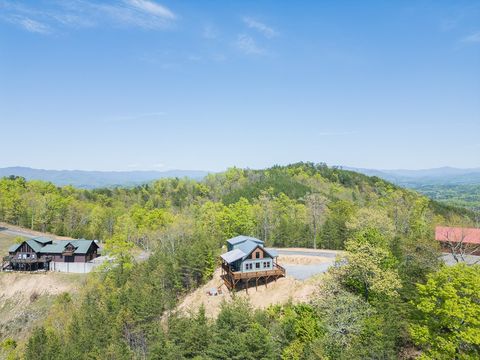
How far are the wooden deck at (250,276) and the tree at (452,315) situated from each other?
27821 mm

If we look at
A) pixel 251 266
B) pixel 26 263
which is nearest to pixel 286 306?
pixel 251 266

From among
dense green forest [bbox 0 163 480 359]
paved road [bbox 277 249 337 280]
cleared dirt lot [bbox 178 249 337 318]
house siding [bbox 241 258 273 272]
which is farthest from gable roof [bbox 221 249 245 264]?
paved road [bbox 277 249 337 280]

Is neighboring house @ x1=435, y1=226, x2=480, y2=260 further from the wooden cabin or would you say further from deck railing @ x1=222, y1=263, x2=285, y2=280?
deck railing @ x1=222, y1=263, x2=285, y2=280

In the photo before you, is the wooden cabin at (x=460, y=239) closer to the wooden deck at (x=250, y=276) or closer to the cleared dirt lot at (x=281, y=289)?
the cleared dirt lot at (x=281, y=289)

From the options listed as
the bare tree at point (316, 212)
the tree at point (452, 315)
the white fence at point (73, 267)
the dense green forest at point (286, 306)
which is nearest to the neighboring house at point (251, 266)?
the dense green forest at point (286, 306)

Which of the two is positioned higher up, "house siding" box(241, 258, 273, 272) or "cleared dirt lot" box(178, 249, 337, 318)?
"house siding" box(241, 258, 273, 272)

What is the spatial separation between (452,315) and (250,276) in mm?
31340

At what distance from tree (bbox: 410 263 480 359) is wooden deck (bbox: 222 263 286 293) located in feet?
91.3

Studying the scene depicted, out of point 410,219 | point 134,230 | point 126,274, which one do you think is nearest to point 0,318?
point 126,274

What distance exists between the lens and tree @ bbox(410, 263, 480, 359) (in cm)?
2211

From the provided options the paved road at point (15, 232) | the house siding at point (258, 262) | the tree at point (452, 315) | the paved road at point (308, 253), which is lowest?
the paved road at point (15, 232)

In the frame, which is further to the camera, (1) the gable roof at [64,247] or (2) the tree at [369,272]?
(1) the gable roof at [64,247]

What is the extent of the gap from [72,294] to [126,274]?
51.6 ft

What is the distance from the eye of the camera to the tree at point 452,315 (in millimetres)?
22109
